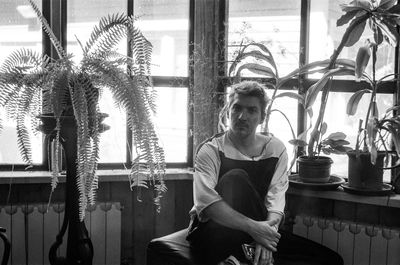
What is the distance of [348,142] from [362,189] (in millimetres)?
258

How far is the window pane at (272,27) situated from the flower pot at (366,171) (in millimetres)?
658

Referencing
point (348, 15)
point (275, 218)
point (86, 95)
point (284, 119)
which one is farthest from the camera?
point (284, 119)

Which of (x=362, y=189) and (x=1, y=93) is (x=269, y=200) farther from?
(x=1, y=93)

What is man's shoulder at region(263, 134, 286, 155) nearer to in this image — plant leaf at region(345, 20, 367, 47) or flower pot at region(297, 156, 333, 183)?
flower pot at region(297, 156, 333, 183)

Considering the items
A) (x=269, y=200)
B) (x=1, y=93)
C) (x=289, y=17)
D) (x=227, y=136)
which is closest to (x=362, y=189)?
(x=269, y=200)

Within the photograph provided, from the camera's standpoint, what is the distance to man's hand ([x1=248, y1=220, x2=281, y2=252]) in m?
2.00

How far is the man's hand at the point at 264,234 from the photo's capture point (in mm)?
2004

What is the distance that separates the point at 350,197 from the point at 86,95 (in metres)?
1.52

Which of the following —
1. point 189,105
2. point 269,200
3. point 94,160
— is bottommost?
point 269,200

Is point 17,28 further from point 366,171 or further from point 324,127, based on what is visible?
point 366,171

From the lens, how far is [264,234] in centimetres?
201

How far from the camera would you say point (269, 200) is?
2.17 meters

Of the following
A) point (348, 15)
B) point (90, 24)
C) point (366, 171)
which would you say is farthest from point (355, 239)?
point (90, 24)

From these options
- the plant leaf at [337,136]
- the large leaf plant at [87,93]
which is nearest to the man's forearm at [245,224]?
the large leaf plant at [87,93]
